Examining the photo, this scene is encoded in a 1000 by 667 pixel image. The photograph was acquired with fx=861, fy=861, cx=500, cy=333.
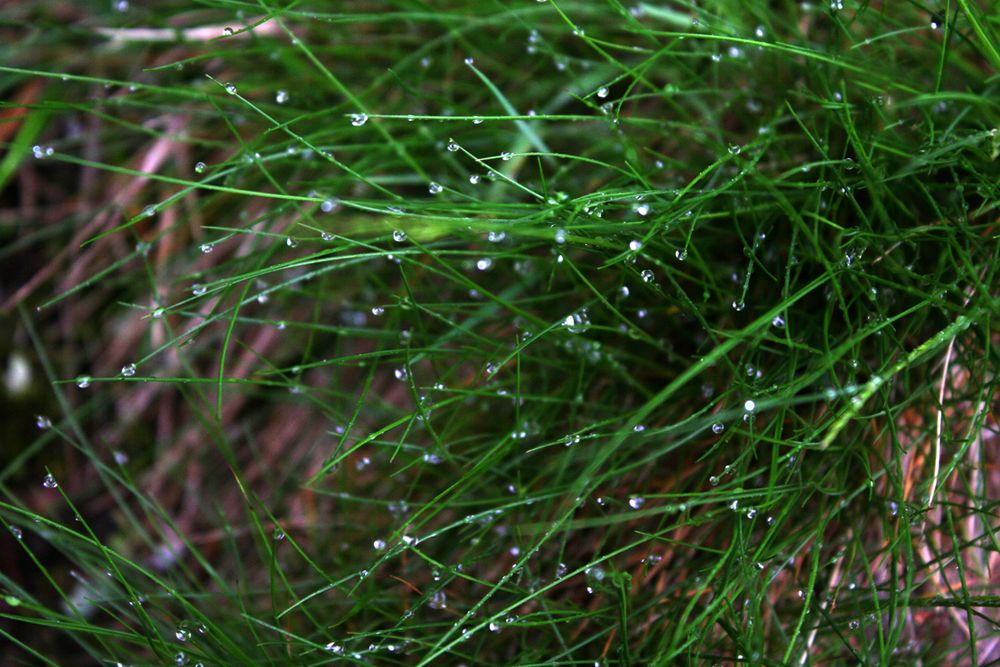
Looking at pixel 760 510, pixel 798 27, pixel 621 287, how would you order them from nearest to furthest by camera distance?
pixel 760 510
pixel 621 287
pixel 798 27

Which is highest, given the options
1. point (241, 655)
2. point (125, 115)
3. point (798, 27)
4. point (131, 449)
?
point (798, 27)

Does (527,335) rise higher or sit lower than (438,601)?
higher

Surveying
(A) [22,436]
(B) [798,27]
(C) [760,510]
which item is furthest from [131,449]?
(B) [798,27]

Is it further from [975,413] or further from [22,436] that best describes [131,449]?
[975,413]

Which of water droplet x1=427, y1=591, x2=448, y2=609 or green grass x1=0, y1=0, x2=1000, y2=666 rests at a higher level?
green grass x1=0, y1=0, x2=1000, y2=666

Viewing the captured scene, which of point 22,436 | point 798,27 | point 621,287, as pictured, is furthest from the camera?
point 22,436

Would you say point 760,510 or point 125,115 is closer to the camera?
point 760,510

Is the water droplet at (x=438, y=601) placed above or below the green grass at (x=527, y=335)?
below

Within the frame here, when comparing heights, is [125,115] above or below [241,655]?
above
